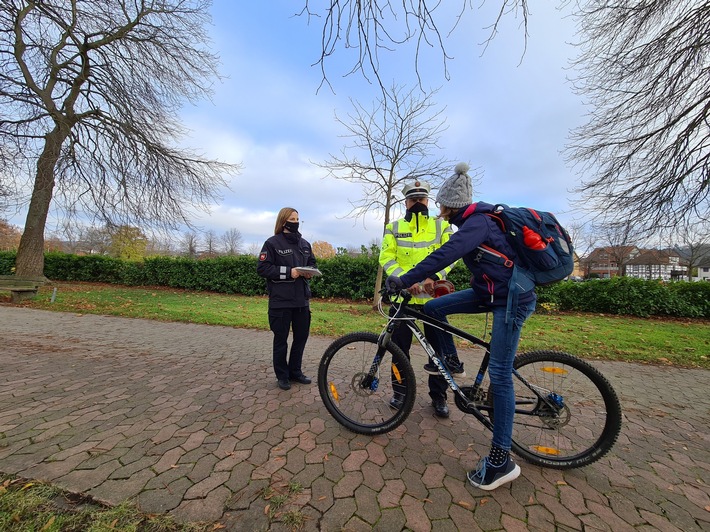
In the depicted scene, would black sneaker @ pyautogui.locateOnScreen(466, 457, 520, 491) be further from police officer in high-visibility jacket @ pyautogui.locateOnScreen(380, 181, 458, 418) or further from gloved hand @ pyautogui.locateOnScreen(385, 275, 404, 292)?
gloved hand @ pyautogui.locateOnScreen(385, 275, 404, 292)

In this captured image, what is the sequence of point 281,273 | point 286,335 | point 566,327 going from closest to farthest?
1. point 281,273
2. point 286,335
3. point 566,327

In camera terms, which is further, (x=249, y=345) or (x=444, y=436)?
(x=249, y=345)

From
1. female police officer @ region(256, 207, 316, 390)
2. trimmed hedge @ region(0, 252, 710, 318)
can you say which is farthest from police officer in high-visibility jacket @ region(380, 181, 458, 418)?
trimmed hedge @ region(0, 252, 710, 318)

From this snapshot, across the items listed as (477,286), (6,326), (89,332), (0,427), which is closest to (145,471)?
(0,427)

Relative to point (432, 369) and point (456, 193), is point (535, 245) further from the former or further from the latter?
point (432, 369)

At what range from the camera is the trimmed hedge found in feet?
34.6

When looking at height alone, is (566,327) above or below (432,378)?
below

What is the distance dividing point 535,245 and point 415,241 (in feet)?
3.77

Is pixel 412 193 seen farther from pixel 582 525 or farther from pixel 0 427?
pixel 0 427

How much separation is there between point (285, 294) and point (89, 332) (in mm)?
5237

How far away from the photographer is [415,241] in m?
3.01

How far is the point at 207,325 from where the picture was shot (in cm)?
732

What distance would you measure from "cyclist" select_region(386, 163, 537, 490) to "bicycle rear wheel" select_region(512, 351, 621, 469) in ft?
1.00

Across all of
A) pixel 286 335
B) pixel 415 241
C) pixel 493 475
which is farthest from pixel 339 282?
pixel 493 475
